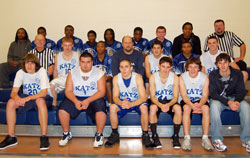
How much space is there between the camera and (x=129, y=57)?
13.5ft

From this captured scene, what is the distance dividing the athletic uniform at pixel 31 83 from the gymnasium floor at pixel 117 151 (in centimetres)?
47

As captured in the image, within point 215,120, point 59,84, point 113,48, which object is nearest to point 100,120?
point 59,84

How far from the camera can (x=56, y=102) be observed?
154 inches

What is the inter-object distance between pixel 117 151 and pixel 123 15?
3.26m

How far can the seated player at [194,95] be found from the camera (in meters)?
3.27

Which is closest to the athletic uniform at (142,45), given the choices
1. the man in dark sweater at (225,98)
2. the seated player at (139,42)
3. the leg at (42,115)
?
the seated player at (139,42)

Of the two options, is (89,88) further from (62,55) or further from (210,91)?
(210,91)

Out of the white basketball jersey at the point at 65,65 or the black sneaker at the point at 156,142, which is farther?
the white basketball jersey at the point at 65,65

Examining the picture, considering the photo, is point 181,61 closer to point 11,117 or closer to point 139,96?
point 139,96

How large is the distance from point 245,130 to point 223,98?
427mm

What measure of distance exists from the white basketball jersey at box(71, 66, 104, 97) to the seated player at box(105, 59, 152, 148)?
28 centimetres

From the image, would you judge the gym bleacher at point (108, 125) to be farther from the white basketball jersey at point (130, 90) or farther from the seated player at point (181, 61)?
the seated player at point (181, 61)

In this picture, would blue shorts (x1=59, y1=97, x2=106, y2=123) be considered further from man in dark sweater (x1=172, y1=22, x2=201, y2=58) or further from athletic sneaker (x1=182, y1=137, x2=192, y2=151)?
man in dark sweater (x1=172, y1=22, x2=201, y2=58)

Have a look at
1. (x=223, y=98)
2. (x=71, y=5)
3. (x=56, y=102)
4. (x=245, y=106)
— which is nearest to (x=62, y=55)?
(x=56, y=102)
